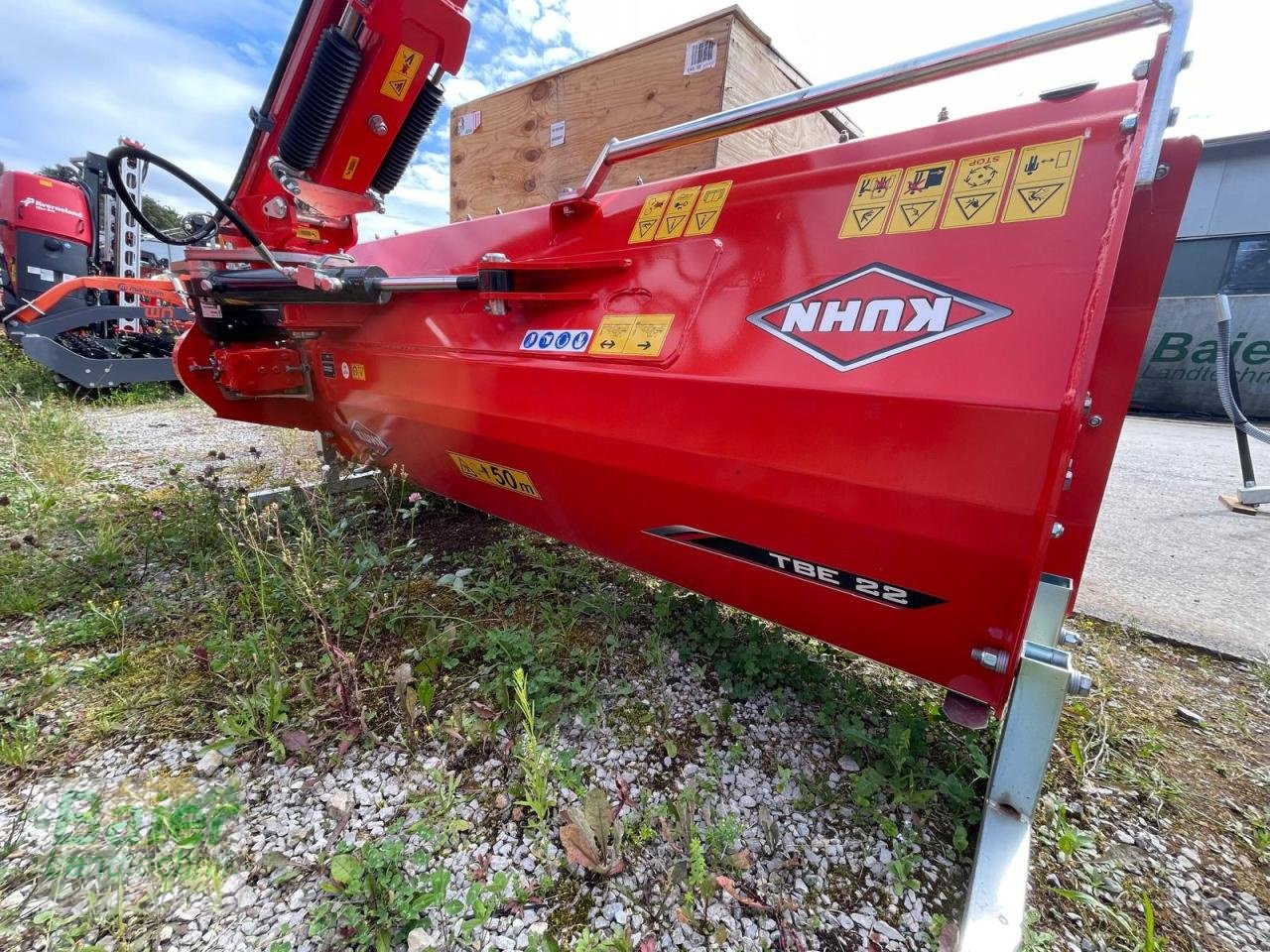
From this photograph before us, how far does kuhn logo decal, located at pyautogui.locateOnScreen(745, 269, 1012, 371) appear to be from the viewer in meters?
1.10

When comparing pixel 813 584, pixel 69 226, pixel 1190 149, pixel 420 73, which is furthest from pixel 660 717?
A: pixel 69 226

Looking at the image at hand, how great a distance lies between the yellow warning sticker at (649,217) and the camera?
1.65m

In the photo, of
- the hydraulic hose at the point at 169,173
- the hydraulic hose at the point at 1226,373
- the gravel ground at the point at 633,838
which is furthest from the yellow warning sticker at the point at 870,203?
the hydraulic hose at the point at 1226,373

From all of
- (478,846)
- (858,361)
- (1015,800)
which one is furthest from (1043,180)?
(478,846)

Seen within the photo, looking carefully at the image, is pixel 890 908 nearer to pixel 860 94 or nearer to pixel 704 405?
pixel 704 405

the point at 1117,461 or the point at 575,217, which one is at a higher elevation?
the point at 575,217

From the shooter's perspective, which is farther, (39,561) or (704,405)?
(39,561)

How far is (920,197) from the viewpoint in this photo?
1.20 m

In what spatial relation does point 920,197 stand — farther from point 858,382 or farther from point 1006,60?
point 858,382

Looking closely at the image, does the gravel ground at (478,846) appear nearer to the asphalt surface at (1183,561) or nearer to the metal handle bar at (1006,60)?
the metal handle bar at (1006,60)

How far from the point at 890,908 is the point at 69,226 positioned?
9817mm

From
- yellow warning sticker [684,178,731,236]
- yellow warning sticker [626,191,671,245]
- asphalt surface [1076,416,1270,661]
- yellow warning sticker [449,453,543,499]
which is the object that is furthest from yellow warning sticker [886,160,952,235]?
asphalt surface [1076,416,1270,661]

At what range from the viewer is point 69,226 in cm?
659

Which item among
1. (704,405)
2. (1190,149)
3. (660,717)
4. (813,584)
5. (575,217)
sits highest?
(1190,149)
